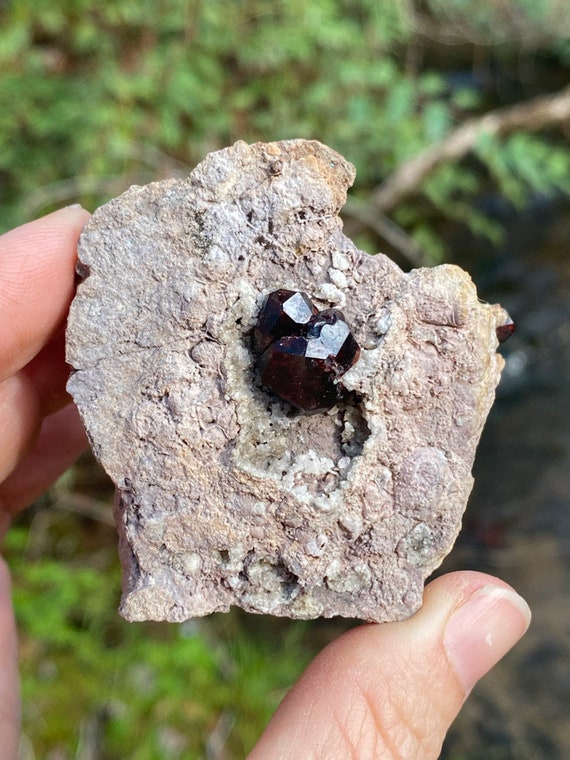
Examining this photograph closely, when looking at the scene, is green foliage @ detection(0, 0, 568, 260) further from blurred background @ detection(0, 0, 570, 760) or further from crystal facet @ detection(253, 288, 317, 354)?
crystal facet @ detection(253, 288, 317, 354)

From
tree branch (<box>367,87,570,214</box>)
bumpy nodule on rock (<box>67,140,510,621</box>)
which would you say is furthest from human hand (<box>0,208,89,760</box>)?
tree branch (<box>367,87,570,214</box>)

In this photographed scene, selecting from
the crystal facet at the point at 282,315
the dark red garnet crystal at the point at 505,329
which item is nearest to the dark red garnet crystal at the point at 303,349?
the crystal facet at the point at 282,315

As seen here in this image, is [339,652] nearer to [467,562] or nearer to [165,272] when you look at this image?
[165,272]

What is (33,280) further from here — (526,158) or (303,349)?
(526,158)

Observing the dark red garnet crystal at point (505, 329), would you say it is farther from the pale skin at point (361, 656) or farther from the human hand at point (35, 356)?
the human hand at point (35, 356)

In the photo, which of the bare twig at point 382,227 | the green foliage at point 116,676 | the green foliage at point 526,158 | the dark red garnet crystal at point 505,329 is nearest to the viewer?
the dark red garnet crystal at point 505,329

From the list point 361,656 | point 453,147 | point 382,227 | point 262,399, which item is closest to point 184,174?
point 382,227

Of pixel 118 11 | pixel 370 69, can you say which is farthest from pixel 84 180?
pixel 370 69

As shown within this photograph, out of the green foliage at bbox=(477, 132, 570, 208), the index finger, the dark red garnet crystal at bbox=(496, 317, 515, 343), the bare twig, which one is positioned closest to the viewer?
the dark red garnet crystal at bbox=(496, 317, 515, 343)
